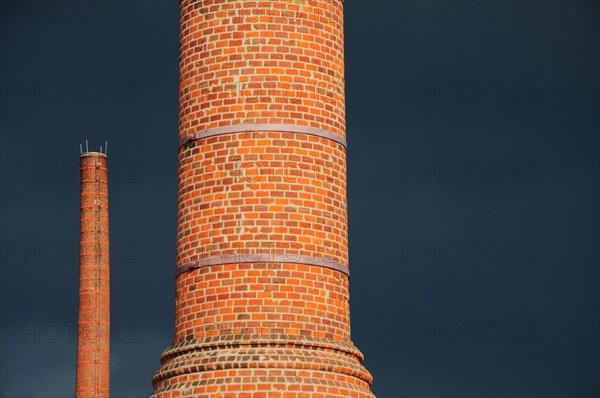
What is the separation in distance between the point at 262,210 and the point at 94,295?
83.3 feet

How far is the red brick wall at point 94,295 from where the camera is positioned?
3806 cm

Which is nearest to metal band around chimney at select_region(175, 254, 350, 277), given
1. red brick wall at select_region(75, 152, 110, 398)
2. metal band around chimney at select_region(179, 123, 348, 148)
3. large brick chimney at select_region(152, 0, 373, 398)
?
large brick chimney at select_region(152, 0, 373, 398)

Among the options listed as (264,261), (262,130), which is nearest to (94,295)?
(262,130)

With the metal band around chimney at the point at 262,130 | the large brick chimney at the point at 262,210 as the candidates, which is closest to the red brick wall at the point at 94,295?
the large brick chimney at the point at 262,210

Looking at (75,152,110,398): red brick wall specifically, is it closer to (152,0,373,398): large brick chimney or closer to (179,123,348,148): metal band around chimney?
(152,0,373,398): large brick chimney

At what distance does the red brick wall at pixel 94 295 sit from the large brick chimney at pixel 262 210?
24.4 m

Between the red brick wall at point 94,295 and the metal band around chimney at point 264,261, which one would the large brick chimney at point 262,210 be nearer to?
the metal band around chimney at point 264,261

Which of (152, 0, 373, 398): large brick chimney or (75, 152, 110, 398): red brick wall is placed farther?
(75, 152, 110, 398): red brick wall

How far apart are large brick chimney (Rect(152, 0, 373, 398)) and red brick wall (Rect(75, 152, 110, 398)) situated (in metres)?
24.4

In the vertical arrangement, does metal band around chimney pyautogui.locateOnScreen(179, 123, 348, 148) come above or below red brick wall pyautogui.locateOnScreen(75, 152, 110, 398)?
below

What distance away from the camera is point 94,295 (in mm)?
38375

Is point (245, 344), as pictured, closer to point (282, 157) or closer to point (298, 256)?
point (298, 256)

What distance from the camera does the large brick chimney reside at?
13.5 meters

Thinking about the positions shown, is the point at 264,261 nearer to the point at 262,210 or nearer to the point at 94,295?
the point at 262,210
